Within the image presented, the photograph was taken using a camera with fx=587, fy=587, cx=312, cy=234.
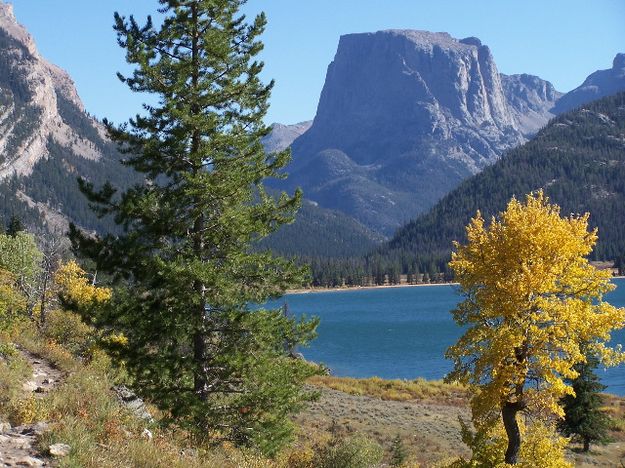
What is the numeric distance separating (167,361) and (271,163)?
6.42m

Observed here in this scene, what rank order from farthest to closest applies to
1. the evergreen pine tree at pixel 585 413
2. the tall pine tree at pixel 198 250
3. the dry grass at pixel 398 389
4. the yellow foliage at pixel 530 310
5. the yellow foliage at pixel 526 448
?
1. the dry grass at pixel 398 389
2. the evergreen pine tree at pixel 585 413
3. the yellow foliage at pixel 526 448
4. the yellow foliage at pixel 530 310
5. the tall pine tree at pixel 198 250

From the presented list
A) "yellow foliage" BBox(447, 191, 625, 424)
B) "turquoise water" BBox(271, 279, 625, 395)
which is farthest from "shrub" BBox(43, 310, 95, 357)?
"turquoise water" BBox(271, 279, 625, 395)

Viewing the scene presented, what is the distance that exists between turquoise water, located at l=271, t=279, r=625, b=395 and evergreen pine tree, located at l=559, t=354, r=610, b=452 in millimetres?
21786

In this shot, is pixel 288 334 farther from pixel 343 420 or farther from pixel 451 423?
pixel 451 423

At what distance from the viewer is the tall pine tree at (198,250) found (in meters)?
15.8

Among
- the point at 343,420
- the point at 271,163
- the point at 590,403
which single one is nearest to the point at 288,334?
the point at 271,163

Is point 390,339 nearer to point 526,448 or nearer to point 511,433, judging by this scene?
point 526,448

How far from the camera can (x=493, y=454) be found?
834 inches

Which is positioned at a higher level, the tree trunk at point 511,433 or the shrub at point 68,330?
the shrub at point 68,330

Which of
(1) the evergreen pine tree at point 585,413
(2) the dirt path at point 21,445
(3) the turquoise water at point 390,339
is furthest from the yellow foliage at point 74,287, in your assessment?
(3) the turquoise water at point 390,339

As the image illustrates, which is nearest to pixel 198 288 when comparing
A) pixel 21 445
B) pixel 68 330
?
pixel 21 445

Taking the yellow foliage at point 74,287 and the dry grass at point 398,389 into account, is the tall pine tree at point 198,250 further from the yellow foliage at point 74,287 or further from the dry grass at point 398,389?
the dry grass at point 398,389

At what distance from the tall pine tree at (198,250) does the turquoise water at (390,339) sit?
175 ft

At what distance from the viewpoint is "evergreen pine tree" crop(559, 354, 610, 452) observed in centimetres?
3847
